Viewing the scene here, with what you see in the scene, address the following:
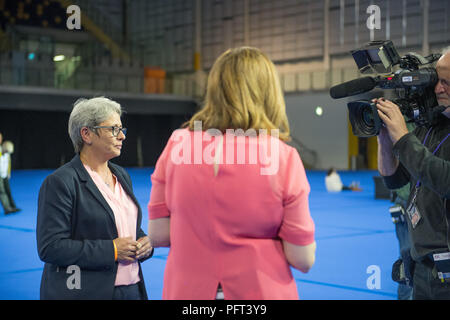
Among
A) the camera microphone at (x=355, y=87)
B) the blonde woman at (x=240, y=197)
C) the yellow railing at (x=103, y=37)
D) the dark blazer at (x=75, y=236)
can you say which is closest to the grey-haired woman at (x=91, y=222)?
the dark blazer at (x=75, y=236)

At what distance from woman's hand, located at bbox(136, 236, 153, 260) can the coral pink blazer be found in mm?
1106

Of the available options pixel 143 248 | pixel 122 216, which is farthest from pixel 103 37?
pixel 143 248

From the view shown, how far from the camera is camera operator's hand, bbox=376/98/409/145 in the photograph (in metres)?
2.77

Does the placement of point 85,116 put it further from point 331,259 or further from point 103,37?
point 103,37

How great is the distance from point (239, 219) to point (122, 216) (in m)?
1.37

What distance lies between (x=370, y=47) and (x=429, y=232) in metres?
0.98

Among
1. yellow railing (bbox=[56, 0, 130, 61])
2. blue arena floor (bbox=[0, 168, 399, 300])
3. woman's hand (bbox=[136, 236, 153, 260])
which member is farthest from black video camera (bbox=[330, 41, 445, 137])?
yellow railing (bbox=[56, 0, 130, 61])

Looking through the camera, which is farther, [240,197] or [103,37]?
[103,37]

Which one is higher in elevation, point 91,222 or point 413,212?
point 413,212

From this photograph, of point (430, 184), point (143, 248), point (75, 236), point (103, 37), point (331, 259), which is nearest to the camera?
point (430, 184)

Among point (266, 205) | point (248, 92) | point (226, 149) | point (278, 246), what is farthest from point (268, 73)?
point (278, 246)

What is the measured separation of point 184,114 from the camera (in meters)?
40.0

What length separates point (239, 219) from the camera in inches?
86.2

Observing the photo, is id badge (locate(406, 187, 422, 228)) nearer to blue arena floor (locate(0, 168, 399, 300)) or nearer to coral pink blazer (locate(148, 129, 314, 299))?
coral pink blazer (locate(148, 129, 314, 299))
